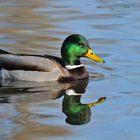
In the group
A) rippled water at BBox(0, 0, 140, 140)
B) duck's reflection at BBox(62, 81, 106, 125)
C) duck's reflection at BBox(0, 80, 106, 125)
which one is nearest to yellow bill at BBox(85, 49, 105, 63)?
rippled water at BBox(0, 0, 140, 140)

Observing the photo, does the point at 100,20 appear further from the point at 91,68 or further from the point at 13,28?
the point at 91,68

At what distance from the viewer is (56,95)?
11.3 m

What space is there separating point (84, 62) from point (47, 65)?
135cm

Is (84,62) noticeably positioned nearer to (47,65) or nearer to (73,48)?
(73,48)

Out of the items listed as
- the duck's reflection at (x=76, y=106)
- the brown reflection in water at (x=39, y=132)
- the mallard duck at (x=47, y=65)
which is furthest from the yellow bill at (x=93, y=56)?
the brown reflection in water at (x=39, y=132)

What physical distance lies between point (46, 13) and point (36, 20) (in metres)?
0.60

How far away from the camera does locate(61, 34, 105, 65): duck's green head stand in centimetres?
1248

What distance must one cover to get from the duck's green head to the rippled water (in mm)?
311

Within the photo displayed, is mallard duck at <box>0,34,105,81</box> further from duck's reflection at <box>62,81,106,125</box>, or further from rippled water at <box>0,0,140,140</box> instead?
duck's reflection at <box>62,81,106,125</box>

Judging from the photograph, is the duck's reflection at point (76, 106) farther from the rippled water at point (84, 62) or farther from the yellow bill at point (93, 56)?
the yellow bill at point (93, 56)

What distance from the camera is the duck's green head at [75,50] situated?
12.5 m

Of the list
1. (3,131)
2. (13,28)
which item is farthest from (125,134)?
(13,28)

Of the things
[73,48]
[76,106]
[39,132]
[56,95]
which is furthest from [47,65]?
[39,132]

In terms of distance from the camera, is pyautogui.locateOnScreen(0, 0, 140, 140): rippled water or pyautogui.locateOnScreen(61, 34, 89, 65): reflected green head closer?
pyautogui.locateOnScreen(0, 0, 140, 140): rippled water
